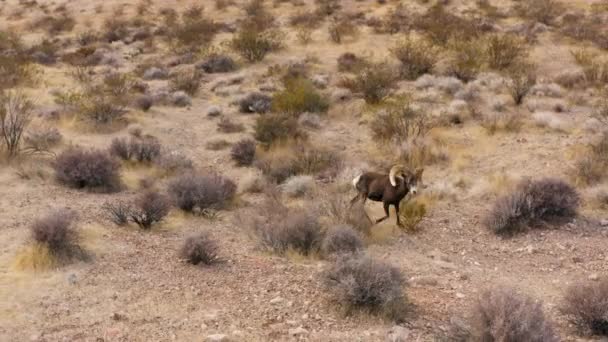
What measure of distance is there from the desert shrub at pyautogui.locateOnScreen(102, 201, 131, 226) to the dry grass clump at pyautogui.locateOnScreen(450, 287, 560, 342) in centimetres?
517

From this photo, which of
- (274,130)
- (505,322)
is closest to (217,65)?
(274,130)

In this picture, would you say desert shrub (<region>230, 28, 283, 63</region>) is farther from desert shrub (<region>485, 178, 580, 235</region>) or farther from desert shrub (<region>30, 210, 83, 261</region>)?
desert shrub (<region>30, 210, 83, 261</region>)

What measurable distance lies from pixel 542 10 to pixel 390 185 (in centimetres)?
2302

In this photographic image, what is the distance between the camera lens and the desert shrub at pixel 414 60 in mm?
20097

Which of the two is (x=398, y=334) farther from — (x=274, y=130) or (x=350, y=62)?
(x=350, y=62)

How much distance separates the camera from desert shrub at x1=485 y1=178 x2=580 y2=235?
8828 millimetres

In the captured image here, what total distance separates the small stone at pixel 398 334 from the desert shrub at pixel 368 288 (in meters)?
0.20

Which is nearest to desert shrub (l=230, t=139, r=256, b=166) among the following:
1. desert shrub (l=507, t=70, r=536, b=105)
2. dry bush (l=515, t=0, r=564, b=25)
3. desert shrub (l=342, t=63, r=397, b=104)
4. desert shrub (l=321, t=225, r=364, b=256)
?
desert shrub (l=342, t=63, r=397, b=104)

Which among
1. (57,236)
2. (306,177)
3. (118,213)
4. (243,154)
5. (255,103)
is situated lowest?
(255,103)

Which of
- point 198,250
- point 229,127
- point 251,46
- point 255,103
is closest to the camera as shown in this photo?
point 198,250

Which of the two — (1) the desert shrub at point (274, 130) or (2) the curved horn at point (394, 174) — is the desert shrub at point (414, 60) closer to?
(1) the desert shrub at point (274, 130)

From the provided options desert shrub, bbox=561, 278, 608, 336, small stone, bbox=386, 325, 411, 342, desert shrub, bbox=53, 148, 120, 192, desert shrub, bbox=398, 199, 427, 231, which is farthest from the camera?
desert shrub, bbox=53, 148, 120, 192

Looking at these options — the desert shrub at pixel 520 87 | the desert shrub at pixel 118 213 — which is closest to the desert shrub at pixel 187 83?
the desert shrub at pixel 520 87

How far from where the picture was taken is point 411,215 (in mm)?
9039
